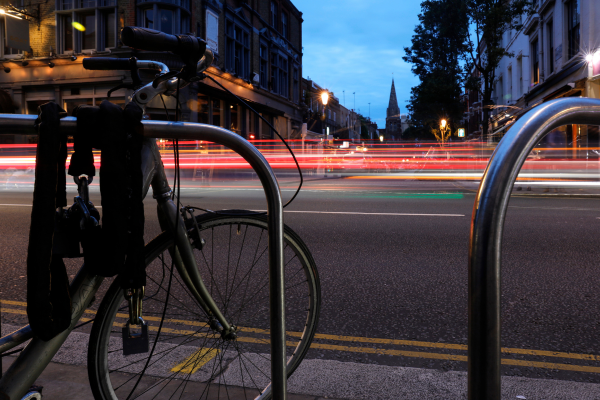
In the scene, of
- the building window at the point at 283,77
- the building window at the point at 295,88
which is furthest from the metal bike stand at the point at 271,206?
the building window at the point at 295,88

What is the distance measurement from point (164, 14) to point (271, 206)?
21.8 metres

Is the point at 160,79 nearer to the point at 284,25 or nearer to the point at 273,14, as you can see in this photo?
the point at 273,14

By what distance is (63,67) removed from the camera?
2159 centimetres

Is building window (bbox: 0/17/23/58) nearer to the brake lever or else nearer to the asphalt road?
the asphalt road

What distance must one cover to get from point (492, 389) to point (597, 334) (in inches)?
97.2

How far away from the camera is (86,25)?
21.5 metres

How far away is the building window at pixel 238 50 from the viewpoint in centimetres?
2622

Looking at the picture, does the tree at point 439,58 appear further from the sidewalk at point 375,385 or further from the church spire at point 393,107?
the church spire at point 393,107

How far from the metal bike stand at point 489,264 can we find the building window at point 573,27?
2298cm

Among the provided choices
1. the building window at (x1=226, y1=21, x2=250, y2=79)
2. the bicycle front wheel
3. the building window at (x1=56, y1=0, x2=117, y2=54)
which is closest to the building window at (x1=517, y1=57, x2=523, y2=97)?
the building window at (x1=226, y1=21, x2=250, y2=79)

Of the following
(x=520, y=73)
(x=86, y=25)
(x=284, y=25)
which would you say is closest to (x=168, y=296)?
(x=86, y=25)

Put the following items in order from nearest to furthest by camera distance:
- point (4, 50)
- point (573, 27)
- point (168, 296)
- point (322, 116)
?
point (168, 296) < point (573, 27) < point (4, 50) < point (322, 116)

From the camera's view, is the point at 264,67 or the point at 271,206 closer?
the point at 271,206

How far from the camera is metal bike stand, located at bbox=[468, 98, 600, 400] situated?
4.26ft
